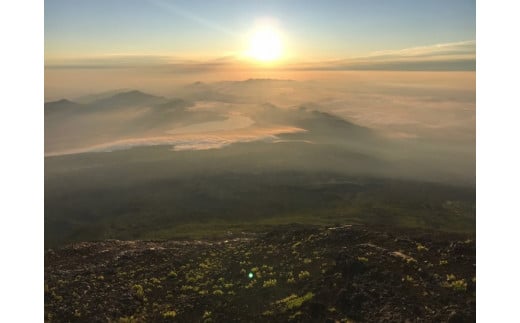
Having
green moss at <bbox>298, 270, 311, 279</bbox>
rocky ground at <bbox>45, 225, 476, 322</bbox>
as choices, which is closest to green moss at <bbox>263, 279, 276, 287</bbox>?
rocky ground at <bbox>45, 225, 476, 322</bbox>

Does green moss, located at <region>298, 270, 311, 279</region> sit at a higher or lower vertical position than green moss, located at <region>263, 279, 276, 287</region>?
higher

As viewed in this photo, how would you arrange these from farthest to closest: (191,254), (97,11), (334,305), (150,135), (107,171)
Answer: (107,171), (150,135), (97,11), (191,254), (334,305)

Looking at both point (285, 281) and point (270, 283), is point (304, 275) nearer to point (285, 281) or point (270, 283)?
point (285, 281)

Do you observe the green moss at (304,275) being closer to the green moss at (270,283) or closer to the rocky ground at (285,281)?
the rocky ground at (285,281)

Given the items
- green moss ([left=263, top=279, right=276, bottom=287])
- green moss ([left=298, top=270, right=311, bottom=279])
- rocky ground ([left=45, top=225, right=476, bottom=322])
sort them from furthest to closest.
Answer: green moss ([left=263, top=279, right=276, bottom=287])
green moss ([left=298, top=270, right=311, bottom=279])
rocky ground ([left=45, top=225, right=476, bottom=322])

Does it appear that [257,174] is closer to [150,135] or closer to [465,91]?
[150,135]

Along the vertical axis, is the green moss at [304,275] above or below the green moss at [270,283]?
above

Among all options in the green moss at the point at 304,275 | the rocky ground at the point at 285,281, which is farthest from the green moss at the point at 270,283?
the green moss at the point at 304,275

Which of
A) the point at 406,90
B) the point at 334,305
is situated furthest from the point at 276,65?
the point at 334,305

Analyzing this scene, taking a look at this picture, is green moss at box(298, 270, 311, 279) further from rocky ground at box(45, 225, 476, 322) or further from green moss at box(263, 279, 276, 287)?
green moss at box(263, 279, 276, 287)
